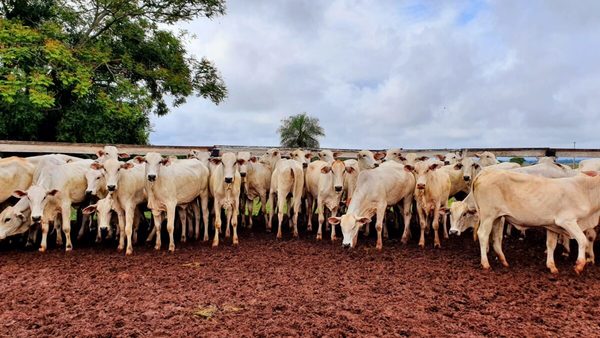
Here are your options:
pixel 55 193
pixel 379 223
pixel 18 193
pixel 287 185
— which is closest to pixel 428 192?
pixel 379 223

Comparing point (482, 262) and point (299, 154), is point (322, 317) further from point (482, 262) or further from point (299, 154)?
point (299, 154)

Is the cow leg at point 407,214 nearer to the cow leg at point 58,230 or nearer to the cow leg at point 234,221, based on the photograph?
the cow leg at point 234,221

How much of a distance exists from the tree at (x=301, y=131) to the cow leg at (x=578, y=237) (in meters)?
27.9

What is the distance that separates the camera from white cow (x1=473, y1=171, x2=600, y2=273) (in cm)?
754

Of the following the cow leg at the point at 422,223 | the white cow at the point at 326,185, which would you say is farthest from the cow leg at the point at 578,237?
the white cow at the point at 326,185

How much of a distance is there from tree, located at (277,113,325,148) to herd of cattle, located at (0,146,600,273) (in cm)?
2288

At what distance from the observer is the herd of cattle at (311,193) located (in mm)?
7797

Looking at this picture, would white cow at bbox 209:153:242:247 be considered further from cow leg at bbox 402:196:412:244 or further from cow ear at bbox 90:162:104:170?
cow leg at bbox 402:196:412:244

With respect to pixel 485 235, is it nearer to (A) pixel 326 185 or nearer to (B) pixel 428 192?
(B) pixel 428 192

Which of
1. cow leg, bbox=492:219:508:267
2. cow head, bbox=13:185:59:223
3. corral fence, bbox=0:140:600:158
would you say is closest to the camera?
cow leg, bbox=492:219:508:267

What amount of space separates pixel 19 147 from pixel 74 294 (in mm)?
7768

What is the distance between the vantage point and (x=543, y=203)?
7625 mm

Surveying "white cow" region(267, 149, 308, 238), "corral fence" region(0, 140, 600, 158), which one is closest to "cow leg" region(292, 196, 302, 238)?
"white cow" region(267, 149, 308, 238)

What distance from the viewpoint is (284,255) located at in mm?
9328
